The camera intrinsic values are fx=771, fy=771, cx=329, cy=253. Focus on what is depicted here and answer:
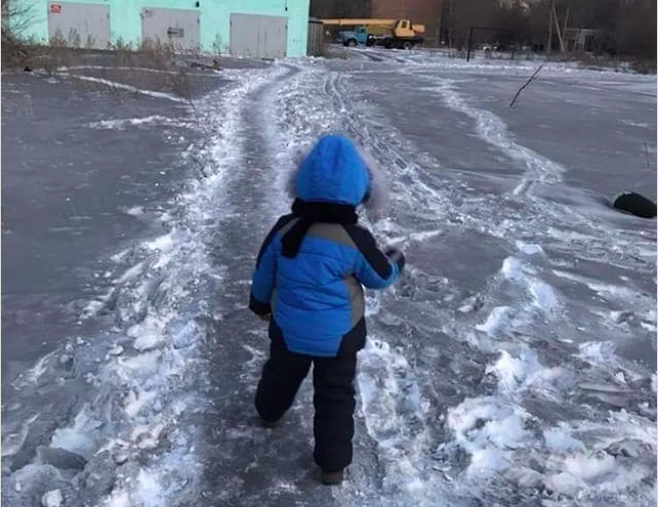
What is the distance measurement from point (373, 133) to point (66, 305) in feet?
24.5

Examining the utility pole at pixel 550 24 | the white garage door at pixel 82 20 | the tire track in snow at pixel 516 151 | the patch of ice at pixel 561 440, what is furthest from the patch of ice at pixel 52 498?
the utility pole at pixel 550 24

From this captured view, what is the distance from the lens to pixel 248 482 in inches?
118

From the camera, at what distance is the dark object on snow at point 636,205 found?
305 inches

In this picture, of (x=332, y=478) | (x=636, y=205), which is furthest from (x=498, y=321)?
(x=636, y=205)

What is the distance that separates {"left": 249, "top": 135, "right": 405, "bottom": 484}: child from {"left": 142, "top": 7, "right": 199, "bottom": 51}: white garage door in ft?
111

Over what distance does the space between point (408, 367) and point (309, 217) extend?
4.50ft

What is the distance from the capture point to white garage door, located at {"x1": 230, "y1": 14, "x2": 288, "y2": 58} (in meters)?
36.2

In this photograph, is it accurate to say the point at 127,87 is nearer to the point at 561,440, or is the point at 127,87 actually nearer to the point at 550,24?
the point at 561,440

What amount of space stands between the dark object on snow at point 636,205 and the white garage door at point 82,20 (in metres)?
29.4

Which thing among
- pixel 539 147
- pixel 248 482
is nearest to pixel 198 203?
pixel 248 482

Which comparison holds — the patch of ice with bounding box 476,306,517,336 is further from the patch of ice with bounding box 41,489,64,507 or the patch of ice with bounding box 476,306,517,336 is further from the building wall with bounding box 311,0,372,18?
the building wall with bounding box 311,0,372,18

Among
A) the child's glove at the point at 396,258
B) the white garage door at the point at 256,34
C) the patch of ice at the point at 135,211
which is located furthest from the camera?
the white garage door at the point at 256,34

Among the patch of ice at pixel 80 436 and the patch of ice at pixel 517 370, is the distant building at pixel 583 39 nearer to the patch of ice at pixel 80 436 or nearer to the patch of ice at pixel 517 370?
the patch of ice at pixel 517 370

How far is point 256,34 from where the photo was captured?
36406 mm
